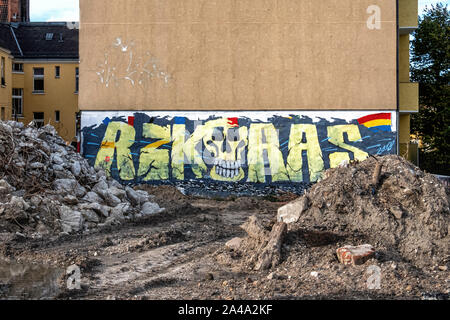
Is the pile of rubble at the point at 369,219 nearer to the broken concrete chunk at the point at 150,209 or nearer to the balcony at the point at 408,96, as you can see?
the broken concrete chunk at the point at 150,209

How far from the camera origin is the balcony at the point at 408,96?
22.1 metres

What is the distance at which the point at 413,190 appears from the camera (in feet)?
33.4

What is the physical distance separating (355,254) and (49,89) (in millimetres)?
34171

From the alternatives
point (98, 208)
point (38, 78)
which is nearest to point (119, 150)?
point (98, 208)

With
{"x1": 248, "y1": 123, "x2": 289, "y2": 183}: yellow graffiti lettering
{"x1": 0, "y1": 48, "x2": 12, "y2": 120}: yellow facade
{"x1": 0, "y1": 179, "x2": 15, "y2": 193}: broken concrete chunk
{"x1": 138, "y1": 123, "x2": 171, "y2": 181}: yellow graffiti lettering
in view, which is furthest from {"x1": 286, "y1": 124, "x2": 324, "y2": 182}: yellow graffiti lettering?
{"x1": 0, "y1": 48, "x2": 12, "y2": 120}: yellow facade

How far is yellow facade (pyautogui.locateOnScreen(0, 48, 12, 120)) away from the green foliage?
25.1 metres

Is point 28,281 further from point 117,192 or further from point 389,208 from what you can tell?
point 117,192

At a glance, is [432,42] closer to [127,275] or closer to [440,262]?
[440,262]

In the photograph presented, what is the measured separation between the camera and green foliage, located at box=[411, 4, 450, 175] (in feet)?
89.2

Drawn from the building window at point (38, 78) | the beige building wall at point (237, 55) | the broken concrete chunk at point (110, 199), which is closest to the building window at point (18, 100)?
the building window at point (38, 78)

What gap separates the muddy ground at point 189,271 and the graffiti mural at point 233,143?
8720 millimetres

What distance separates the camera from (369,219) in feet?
33.2

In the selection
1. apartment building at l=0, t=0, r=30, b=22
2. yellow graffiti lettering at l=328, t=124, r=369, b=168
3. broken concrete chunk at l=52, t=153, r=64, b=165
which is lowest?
broken concrete chunk at l=52, t=153, r=64, b=165

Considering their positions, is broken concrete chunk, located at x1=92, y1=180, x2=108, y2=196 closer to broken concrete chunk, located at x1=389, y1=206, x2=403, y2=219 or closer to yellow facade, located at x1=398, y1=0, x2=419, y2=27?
broken concrete chunk, located at x1=389, y1=206, x2=403, y2=219
